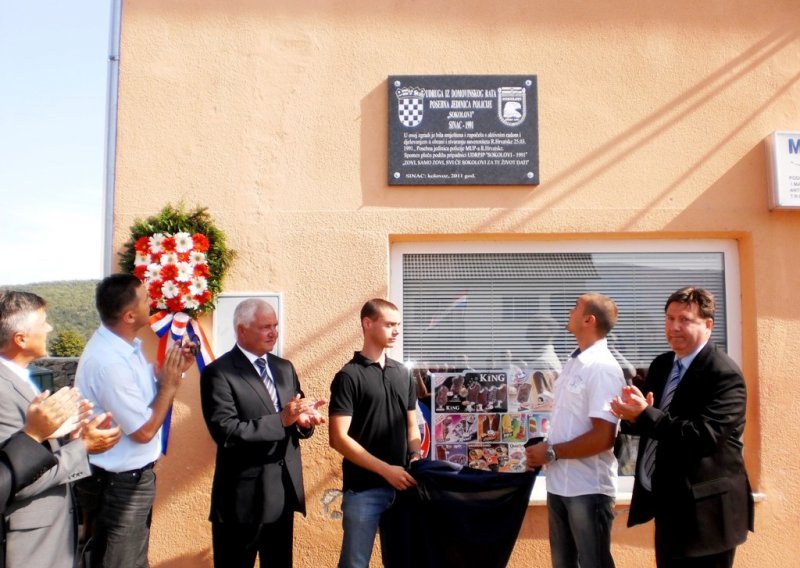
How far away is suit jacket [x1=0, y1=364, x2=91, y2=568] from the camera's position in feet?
8.95

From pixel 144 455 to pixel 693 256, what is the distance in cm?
381

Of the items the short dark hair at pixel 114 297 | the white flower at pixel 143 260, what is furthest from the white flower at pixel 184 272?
the short dark hair at pixel 114 297

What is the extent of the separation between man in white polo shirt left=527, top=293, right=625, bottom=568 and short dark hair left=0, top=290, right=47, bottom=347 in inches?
96.4

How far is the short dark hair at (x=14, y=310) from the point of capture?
9.45ft

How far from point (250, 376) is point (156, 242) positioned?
1.36m

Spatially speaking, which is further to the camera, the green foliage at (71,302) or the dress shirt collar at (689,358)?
the green foliage at (71,302)

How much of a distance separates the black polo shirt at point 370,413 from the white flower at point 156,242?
1.71 meters

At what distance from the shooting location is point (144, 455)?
3.63 m

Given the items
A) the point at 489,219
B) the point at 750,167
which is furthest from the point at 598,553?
the point at 750,167

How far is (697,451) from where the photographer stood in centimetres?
328

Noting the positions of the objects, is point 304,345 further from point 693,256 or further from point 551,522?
point 693,256

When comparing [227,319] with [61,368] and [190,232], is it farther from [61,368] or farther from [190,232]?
[61,368]

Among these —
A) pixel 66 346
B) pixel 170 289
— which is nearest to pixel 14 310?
pixel 170 289

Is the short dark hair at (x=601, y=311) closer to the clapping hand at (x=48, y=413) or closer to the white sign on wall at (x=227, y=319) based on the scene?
the white sign on wall at (x=227, y=319)
